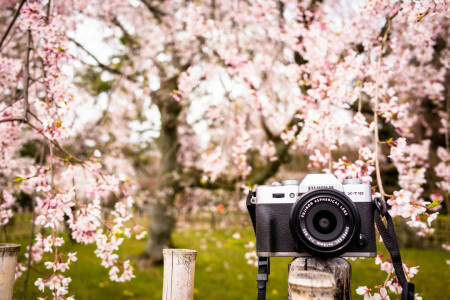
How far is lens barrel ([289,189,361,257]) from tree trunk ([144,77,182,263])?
13.4 ft

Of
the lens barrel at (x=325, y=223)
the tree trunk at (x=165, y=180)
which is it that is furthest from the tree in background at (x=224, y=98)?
the lens barrel at (x=325, y=223)

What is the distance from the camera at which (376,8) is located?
239cm

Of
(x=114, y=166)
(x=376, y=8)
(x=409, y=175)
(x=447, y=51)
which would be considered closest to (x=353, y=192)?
(x=376, y=8)

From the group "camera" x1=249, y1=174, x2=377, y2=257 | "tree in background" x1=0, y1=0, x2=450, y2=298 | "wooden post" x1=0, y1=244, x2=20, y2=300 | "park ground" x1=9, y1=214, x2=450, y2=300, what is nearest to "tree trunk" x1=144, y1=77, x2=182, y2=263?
"tree in background" x1=0, y1=0, x2=450, y2=298

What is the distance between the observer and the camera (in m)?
1.24

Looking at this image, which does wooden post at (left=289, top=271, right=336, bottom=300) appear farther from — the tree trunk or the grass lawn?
the tree trunk

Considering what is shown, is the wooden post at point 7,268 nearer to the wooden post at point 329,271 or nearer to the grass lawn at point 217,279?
the wooden post at point 329,271

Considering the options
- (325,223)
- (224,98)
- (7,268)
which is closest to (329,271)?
(325,223)

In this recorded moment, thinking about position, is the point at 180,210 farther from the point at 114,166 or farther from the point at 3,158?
the point at 3,158

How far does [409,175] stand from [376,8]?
1.48 metres

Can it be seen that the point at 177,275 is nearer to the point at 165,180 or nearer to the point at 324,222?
the point at 324,222

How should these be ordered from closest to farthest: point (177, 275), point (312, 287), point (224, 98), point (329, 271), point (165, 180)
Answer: point (312, 287), point (329, 271), point (177, 275), point (224, 98), point (165, 180)

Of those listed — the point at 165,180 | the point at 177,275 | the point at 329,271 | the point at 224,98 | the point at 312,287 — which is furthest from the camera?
the point at 165,180

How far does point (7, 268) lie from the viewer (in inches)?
57.4
